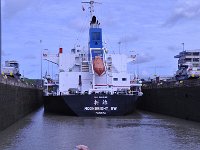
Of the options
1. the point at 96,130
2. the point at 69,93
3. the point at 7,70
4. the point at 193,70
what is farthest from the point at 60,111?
the point at 7,70

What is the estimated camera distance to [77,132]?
2705cm

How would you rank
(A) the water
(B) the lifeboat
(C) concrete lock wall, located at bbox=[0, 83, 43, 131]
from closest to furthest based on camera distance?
Result: (A) the water
(C) concrete lock wall, located at bbox=[0, 83, 43, 131]
(B) the lifeboat

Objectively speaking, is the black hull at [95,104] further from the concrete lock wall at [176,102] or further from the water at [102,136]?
the concrete lock wall at [176,102]

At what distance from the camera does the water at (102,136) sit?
21406 mm

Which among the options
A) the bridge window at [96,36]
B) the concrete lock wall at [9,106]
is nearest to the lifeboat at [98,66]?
the bridge window at [96,36]

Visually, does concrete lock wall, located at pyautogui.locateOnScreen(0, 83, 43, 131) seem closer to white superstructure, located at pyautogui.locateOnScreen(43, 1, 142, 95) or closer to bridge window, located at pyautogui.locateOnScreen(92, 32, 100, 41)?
white superstructure, located at pyautogui.locateOnScreen(43, 1, 142, 95)

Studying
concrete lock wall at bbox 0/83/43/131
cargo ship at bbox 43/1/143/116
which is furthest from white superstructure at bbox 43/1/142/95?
concrete lock wall at bbox 0/83/43/131

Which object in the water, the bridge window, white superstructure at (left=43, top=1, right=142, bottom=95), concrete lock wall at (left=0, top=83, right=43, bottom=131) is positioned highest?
the bridge window

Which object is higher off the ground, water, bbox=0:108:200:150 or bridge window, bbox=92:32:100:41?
bridge window, bbox=92:32:100:41

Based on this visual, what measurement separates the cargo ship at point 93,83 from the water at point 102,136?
12.9 feet

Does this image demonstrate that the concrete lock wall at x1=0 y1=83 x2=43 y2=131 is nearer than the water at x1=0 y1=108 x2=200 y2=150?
No

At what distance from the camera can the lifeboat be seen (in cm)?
4080

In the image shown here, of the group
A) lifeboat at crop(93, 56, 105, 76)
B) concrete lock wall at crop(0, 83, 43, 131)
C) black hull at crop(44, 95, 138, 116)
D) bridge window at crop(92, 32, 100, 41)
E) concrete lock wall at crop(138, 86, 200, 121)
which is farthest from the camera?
bridge window at crop(92, 32, 100, 41)

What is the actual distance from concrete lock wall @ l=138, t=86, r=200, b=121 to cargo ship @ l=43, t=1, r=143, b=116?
107 inches
